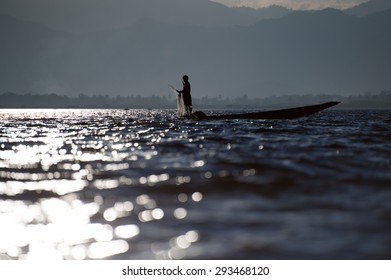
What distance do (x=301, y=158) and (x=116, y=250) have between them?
8.02 metres

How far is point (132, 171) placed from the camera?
11.5 m

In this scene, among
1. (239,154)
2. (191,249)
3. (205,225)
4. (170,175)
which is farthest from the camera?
(239,154)

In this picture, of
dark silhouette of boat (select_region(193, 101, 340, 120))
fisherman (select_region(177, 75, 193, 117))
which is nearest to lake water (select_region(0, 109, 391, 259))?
fisherman (select_region(177, 75, 193, 117))

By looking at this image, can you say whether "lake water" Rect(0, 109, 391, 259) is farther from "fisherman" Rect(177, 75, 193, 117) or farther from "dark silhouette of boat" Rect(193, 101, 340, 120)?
"dark silhouette of boat" Rect(193, 101, 340, 120)

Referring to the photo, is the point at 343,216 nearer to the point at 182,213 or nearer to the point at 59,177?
the point at 182,213

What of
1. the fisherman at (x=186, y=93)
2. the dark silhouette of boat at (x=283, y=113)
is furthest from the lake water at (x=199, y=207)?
the dark silhouette of boat at (x=283, y=113)

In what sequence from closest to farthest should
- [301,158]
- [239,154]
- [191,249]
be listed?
[191,249] < [301,158] < [239,154]

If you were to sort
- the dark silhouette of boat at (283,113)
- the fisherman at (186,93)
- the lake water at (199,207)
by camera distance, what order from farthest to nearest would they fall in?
the dark silhouette of boat at (283,113), the fisherman at (186,93), the lake water at (199,207)

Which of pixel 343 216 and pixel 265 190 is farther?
pixel 265 190

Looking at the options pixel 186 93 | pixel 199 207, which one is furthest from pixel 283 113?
pixel 199 207

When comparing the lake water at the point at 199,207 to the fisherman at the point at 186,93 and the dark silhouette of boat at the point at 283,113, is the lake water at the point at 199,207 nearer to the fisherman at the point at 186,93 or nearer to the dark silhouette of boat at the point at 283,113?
the fisherman at the point at 186,93

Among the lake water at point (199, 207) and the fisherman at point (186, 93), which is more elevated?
the fisherman at point (186, 93)

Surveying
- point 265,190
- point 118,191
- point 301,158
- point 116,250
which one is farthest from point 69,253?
point 301,158

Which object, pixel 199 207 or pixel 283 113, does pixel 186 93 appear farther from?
pixel 199 207
